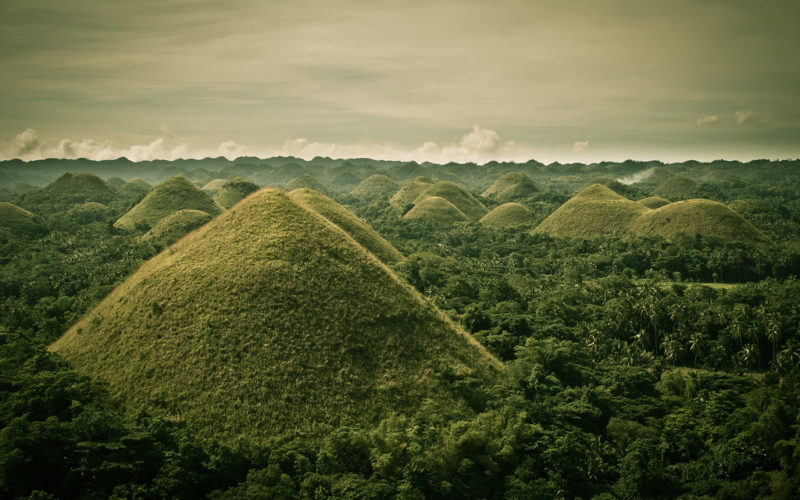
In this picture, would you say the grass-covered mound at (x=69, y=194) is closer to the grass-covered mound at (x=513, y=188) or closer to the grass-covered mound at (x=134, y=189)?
the grass-covered mound at (x=134, y=189)

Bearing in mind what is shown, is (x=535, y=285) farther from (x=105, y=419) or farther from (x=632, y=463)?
(x=105, y=419)

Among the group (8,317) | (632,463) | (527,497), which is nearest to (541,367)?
(632,463)

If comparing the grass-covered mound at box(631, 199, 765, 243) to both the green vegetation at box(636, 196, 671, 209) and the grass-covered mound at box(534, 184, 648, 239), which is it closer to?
the grass-covered mound at box(534, 184, 648, 239)

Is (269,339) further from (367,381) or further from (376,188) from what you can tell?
(376,188)

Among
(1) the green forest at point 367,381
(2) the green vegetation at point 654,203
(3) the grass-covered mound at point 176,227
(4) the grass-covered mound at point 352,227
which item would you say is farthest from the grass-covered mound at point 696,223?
(3) the grass-covered mound at point 176,227

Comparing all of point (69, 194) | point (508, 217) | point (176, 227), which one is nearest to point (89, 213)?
point (69, 194)
